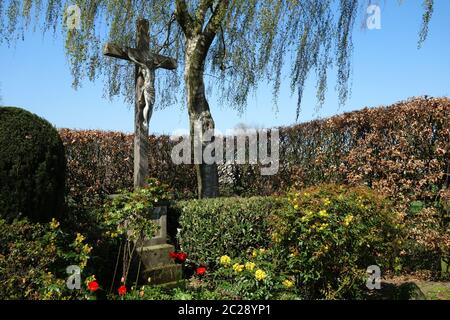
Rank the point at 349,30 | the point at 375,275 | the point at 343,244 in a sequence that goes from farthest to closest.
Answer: the point at 349,30, the point at 375,275, the point at 343,244

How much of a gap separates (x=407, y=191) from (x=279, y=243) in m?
2.79

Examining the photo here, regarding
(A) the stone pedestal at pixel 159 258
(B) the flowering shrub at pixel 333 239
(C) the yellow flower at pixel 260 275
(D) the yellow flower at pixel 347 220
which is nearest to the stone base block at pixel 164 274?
(A) the stone pedestal at pixel 159 258

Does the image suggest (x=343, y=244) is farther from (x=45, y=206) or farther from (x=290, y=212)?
(x=45, y=206)

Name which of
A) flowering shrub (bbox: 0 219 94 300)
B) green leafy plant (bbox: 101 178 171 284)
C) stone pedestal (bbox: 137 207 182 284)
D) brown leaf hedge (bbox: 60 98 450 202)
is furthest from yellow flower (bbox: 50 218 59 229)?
brown leaf hedge (bbox: 60 98 450 202)

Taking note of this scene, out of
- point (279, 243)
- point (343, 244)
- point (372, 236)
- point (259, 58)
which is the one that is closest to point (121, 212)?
point (279, 243)

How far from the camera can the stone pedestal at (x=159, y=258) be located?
579 centimetres

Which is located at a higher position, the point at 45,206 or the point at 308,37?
the point at 308,37

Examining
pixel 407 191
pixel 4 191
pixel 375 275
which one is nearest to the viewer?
pixel 4 191

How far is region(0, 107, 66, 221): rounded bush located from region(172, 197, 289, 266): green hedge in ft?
7.06

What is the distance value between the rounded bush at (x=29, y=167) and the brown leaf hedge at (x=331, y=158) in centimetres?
302

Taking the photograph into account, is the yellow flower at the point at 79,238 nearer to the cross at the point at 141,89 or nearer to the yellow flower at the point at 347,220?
the cross at the point at 141,89

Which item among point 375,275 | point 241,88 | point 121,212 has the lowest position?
point 375,275

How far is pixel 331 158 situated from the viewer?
8094 mm

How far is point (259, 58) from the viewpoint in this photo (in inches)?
319
